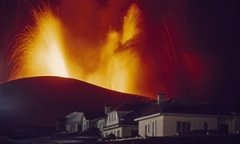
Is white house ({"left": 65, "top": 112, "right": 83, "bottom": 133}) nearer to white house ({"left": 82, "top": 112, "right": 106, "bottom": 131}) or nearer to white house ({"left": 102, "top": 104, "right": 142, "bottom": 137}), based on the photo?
white house ({"left": 82, "top": 112, "right": 106, "bottom": 131})

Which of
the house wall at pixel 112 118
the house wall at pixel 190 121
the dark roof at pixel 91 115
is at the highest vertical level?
the dark roof at pixel 91 115

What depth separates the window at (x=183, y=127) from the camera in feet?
260

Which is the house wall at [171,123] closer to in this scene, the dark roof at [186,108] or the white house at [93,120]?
the dark roof at [186,108]

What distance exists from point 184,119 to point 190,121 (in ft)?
2.42

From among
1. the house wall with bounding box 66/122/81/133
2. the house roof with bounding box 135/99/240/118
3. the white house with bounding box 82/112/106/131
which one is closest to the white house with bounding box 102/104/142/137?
the house roof with bounding box 135/99/240/118

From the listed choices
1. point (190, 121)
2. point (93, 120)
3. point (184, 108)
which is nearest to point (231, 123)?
point (190, 121)

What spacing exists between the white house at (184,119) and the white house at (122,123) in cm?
659

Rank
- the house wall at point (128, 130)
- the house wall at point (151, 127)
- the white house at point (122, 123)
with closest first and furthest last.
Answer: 1. the house wall at point (151, 127)
2. the house wall at point (128, 130)
3. the white house at point (122, 123)

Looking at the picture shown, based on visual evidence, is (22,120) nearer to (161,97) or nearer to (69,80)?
(69,80)

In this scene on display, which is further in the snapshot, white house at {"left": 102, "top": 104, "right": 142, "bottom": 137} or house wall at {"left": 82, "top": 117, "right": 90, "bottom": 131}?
house wall at {"left": 82, "top": 117, "right": 90, "bottom": 131}

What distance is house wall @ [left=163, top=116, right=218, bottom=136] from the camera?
7900 cm

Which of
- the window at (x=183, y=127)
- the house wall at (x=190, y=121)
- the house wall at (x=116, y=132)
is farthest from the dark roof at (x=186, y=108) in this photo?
the house wall at (x=116, y=132)

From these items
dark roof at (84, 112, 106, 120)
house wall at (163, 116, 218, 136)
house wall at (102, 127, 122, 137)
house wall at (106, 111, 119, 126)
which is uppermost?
dark roof at (84, 112, 106, 120)

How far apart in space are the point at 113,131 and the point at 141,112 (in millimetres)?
5853
